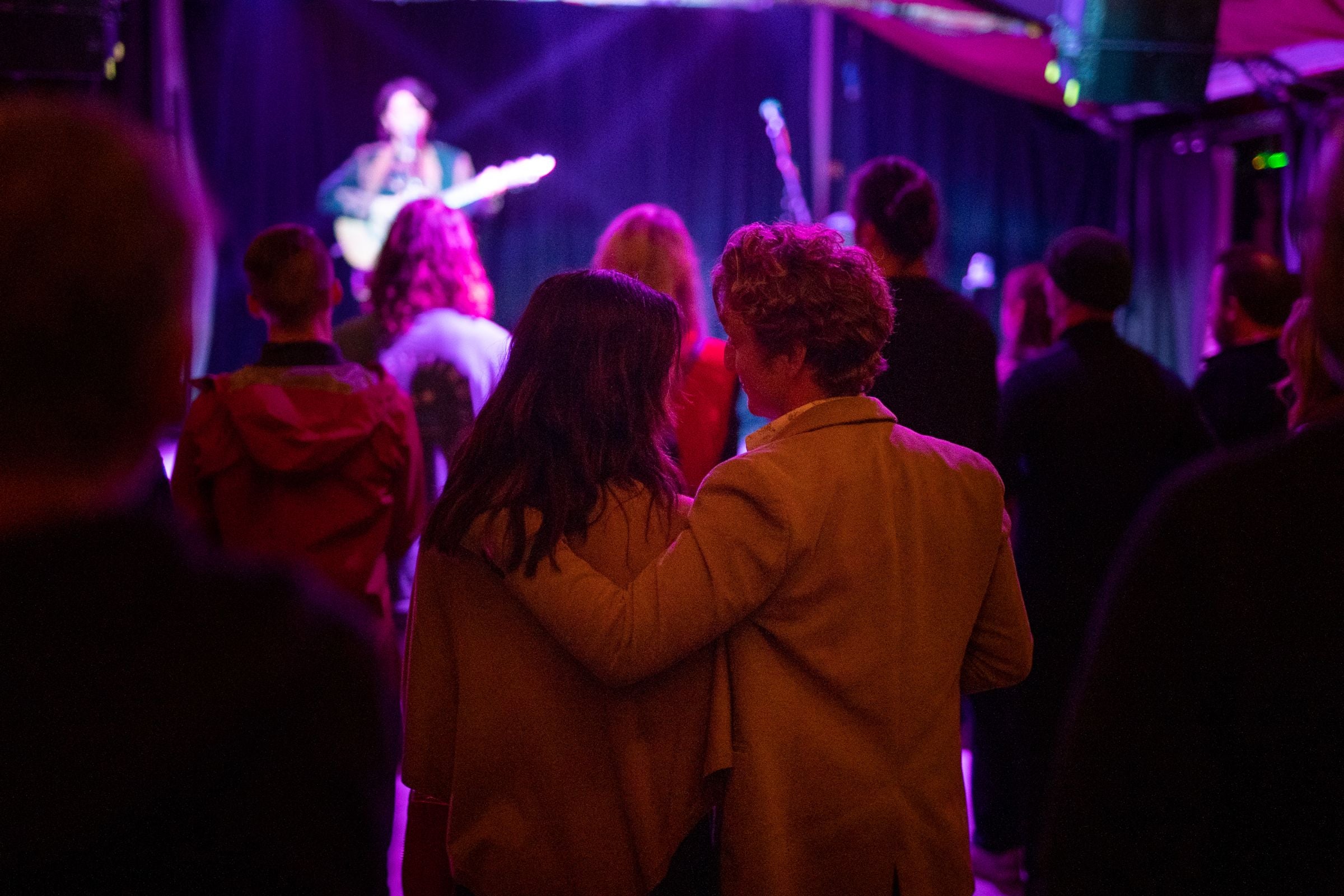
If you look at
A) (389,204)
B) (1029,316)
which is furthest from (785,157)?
(1029,316)

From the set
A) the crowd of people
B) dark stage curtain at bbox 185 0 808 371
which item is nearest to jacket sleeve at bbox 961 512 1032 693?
the crowd of people

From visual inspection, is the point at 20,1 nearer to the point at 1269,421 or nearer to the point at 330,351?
the point at 330,351

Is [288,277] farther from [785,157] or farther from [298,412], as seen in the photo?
[785,157]

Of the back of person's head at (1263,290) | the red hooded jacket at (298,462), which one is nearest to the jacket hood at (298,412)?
the red hooded jacket at (298,462)

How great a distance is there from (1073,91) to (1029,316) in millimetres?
1762

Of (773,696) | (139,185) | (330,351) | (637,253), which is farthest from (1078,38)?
(139,185)

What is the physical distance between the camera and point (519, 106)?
269 inches

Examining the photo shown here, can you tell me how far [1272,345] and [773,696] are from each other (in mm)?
2186

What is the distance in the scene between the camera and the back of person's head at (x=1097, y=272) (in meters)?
2.48

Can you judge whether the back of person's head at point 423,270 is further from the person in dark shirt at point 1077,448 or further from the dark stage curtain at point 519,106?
the dark stage curtain at point 519,106

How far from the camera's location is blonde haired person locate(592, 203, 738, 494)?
7.19 ft

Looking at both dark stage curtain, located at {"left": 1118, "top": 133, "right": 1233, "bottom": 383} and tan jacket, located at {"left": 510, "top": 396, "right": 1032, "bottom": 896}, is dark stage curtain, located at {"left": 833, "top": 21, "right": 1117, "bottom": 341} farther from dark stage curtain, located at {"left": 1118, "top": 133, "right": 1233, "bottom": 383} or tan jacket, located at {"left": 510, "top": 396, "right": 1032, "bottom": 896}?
tan jacket, located at {"left": 510, "top": 396, "right": 1032, "bottom": 896}

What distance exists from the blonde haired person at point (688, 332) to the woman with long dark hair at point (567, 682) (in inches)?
27.3

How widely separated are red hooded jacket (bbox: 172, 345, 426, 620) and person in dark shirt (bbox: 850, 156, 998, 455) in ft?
3.42
